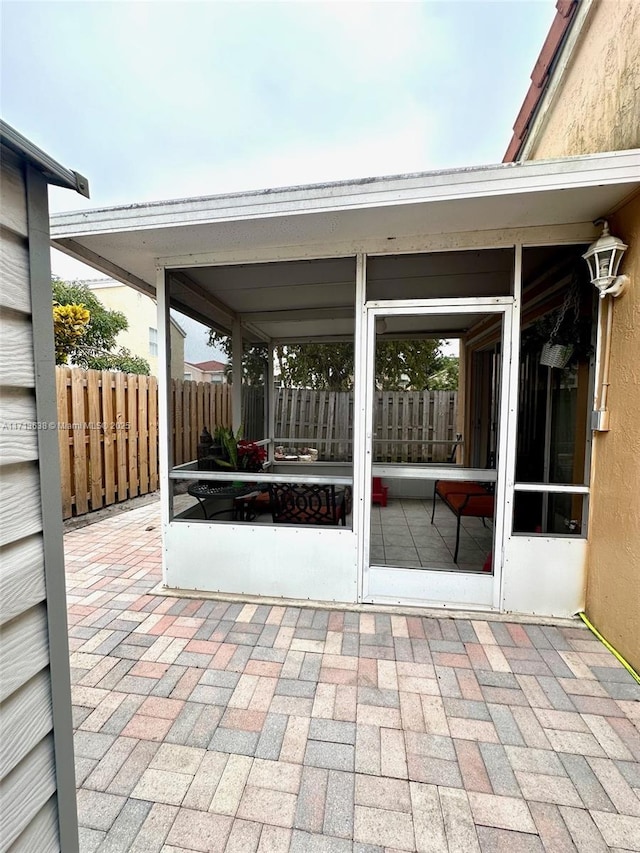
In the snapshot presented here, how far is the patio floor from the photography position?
4.13 ft

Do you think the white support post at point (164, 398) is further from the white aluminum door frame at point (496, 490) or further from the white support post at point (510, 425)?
the white support post at point (510, 425)

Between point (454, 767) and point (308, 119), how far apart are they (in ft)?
25.8

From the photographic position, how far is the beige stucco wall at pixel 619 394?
203 cm

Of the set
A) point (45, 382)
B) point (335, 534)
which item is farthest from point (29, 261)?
point (335, 534)

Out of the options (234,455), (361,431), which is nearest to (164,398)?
(234,455)

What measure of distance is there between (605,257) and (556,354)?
2.00 ft

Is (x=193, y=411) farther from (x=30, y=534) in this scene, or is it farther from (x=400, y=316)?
(x=30, y=534)

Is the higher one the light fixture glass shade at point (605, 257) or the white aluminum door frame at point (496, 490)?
the light fixture glass shade at point (605, 257)

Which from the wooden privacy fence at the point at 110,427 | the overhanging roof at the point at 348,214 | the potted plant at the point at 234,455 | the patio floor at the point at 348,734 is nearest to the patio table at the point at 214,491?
the potted plant at the point at 234,455

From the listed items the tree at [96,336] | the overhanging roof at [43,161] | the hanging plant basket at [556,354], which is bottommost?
the hanging plant basket at [556,354]

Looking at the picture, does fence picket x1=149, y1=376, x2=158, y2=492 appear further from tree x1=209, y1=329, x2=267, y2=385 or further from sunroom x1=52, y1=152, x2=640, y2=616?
sunroom x1=52, y1=152, x2=640, y2=616

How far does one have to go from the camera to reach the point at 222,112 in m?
5.97

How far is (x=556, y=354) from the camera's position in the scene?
2.50 metres

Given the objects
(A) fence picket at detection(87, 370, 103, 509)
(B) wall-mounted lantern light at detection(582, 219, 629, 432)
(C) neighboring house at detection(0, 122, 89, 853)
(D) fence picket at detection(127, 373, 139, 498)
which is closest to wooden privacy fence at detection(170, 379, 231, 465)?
(A) fence picket at detection(87, 370, 103, 509)
